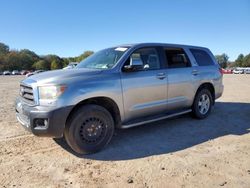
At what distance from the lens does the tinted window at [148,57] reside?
5355mm

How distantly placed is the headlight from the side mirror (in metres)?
1.35

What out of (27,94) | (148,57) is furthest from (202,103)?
(27,94)

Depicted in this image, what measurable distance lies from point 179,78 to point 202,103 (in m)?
1.35

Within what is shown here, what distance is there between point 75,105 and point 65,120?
0.30 m

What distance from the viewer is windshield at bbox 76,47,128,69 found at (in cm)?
513

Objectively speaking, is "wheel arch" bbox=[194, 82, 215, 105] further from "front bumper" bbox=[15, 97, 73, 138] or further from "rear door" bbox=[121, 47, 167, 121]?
"front bumper" bbox=[15, 97, 73, 138]

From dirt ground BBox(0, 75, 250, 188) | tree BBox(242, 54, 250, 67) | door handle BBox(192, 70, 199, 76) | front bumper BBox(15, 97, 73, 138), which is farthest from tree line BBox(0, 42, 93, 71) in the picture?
front bumper BBox(15, 97, 73, 138)

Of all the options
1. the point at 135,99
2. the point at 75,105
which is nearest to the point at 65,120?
the point at 75,105

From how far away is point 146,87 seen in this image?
521cm

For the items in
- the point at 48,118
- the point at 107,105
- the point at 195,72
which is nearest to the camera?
the point at 48,118

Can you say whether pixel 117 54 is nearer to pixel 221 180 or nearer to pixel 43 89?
pixel 43 89

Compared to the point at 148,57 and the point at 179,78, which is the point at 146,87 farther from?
the point at 179,78

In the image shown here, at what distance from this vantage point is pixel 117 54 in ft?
17.3

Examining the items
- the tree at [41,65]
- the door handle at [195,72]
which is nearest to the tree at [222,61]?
the door handle at [195,72]
